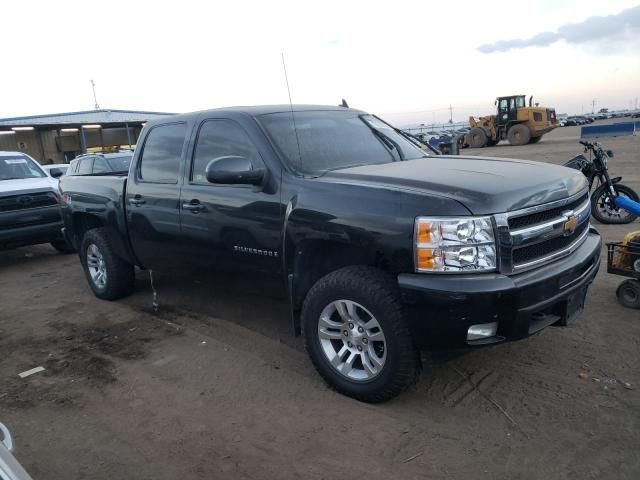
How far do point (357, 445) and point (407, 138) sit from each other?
9.70 ft

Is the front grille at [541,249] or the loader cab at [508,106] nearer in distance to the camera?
the front grille at [541,249]

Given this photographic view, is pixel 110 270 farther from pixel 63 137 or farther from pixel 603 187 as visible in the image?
pixel 63 137

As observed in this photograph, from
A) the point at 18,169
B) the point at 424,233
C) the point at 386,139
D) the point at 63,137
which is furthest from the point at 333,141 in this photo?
the point at 63,137

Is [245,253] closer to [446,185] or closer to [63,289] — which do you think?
[446,185]

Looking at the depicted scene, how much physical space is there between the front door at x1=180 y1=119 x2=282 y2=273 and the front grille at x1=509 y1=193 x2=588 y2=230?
1602mm

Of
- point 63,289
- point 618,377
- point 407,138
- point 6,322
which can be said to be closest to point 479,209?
point 618,377

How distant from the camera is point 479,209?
2.92 metres

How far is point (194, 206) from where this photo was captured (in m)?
4.41

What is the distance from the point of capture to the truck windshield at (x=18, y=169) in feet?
29.2

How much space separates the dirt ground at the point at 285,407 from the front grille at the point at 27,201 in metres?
3.53

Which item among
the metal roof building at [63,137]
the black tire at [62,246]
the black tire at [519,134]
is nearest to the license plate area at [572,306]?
the black tire at [62,246]

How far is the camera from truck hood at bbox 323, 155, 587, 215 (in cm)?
301

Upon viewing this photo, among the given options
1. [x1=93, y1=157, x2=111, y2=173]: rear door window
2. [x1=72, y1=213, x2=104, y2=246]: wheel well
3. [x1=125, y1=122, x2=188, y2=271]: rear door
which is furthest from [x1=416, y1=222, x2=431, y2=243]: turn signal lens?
[x1=93, y1=157, x2=111, y2=173]: rear door window

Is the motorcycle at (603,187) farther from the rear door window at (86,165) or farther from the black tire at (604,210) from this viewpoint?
the rear door window at (86,165)
